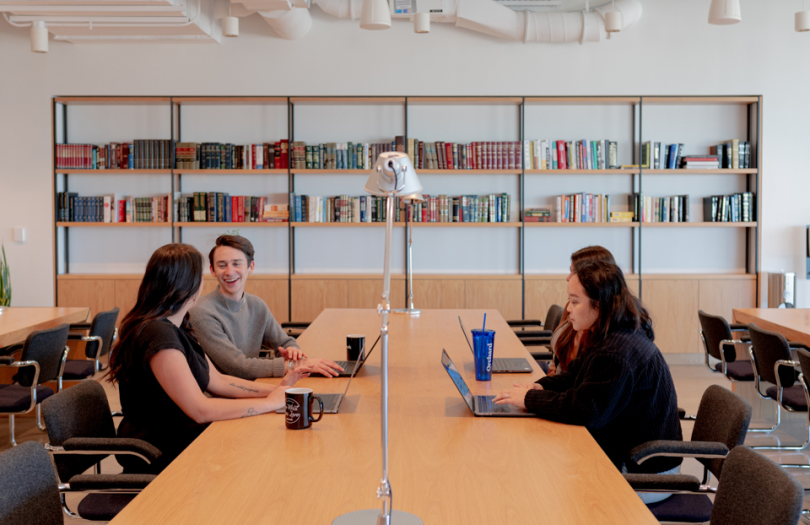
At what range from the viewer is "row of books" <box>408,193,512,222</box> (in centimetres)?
628

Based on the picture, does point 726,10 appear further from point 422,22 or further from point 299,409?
point 299,409

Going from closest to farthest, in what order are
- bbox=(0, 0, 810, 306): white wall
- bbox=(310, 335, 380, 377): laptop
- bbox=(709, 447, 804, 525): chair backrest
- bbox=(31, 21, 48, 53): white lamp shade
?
bbox=(709, 447, 804, 525): chair backrest → bbox=(310, 335, 380, 377): laptop → bbox=(31, 21, 48, 53): white lamp shade → bbox=(0, 0, 810, 306): white wall

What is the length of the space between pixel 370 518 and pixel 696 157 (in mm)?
5844

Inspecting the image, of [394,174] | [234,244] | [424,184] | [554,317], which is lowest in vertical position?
[554,317]

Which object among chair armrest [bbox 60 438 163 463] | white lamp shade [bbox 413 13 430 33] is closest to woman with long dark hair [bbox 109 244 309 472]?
chair armrest [bbox 60 438 163 463]

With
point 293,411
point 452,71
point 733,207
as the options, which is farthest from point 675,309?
point 293,411

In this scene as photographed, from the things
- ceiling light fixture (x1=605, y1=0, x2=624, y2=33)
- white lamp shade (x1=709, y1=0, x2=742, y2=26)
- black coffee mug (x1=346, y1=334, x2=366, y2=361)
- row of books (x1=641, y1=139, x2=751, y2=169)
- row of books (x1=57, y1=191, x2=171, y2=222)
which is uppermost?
ceiling light fixture (x1=605, y1=0, x2=624, y2=33)

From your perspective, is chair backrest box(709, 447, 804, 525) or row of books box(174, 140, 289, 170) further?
row of books box(174, 140, 289, 170)

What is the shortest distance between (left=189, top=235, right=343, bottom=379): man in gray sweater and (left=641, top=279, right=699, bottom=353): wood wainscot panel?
4.18 meters

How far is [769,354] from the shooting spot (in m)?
3.48

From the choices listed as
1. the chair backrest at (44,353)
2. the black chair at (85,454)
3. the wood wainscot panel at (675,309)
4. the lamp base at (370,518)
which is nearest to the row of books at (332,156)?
the wood wainscot panel at (675,309)

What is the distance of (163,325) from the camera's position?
2.04m

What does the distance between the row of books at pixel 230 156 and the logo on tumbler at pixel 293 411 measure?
4727 millimetres

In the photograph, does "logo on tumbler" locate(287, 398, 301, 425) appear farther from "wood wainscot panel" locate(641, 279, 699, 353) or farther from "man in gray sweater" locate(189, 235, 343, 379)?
"wood wainscot panel" locate(641, 279, 699, 353)
